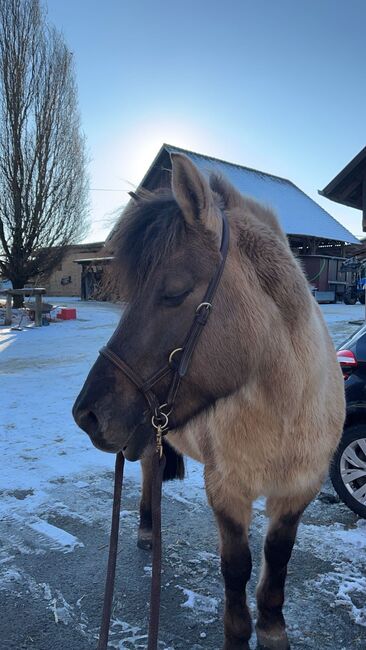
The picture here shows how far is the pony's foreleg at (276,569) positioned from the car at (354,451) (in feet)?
4.49

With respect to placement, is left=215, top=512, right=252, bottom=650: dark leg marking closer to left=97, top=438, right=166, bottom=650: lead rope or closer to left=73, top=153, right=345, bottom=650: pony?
left=73, top=153, right=345, bottom=650: pony

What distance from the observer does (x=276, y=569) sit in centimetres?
219

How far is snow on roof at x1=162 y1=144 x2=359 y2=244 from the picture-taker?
1030 inches

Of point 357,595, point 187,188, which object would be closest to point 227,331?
point 187,188

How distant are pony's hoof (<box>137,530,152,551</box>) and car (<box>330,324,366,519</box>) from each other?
1.48 m

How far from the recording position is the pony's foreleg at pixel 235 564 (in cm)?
200

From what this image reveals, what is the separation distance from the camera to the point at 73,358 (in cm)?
1003

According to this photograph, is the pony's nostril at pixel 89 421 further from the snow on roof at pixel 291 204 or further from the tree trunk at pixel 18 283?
the snow on roof at pixel 291 204

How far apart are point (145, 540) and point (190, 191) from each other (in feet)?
7.98

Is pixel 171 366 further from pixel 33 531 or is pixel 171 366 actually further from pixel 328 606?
pixel 33 531

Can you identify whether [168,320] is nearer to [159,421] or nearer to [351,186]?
[159,421]

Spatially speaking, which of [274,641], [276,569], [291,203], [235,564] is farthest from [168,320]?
[291,203]

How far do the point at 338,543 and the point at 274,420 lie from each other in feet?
5.66

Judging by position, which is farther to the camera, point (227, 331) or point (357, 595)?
point (357, 595)
